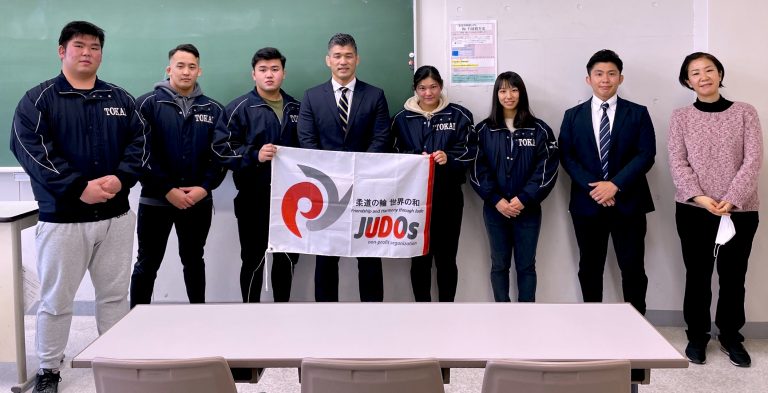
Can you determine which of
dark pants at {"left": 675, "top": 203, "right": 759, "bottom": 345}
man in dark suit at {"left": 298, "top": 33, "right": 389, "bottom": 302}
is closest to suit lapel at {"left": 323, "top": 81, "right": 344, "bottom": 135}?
man in dark suit at {"left": 298, "top": 33, "right": 389, "bottom": 302}

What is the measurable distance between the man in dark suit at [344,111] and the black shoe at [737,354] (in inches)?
93.6

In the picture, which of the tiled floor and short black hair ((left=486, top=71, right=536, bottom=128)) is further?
short black hair ((left=486, top=71, right=536, bottom=128))

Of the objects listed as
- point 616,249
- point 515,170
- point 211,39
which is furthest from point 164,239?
point 616,249

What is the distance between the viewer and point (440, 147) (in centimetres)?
388

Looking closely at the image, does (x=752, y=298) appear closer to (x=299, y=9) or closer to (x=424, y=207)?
(x=424, y=207)

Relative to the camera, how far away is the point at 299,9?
166 inches

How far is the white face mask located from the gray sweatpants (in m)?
3.29

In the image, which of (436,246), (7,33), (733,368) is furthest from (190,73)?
(733,368)

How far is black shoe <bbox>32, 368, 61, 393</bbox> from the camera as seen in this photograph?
314cm

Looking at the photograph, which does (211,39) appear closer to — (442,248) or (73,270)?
(73,270)

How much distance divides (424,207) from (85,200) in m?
1.91

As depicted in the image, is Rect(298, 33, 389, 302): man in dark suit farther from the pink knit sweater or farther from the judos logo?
the pink knit sweater

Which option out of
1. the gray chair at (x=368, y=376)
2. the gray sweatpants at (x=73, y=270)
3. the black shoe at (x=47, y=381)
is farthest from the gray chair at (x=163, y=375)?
the black shoe at (x=47, y=381)

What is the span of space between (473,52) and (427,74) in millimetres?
484
